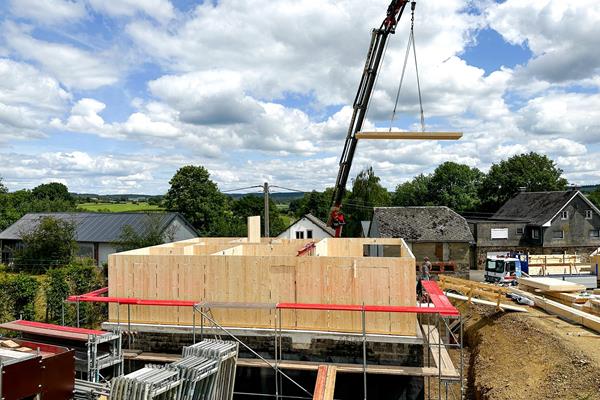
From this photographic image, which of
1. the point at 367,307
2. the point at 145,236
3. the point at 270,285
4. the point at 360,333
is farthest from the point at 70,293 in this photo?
the point at 367,307

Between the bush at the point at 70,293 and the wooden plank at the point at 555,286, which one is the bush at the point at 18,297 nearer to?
the bush at the point at 70,293

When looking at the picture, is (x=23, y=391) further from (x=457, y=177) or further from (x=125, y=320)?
(x=457, y=177)

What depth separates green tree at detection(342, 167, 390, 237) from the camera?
48875 mm

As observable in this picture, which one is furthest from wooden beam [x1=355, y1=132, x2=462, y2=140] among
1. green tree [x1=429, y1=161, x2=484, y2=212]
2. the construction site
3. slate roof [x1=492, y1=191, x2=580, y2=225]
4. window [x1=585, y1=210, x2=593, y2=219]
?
green tree [x1=429, y1=161, x2=484, y2=212]

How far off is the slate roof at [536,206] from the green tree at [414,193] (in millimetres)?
27138

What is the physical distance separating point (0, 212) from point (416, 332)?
51753 mm

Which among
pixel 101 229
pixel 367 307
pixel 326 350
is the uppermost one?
pixel 101 229

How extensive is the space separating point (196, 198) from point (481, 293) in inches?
1641

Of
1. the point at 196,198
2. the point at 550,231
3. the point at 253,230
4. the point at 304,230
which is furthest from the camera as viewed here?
the point at 196,198

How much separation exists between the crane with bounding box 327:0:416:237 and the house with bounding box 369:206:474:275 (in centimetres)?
1072

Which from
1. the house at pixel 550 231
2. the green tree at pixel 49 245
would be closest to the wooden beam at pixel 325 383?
the green tree at pixel 49 245

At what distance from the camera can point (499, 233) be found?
37312 mm

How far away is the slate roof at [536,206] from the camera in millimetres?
38094

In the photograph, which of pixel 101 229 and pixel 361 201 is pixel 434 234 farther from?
Result: pixel 101 229
